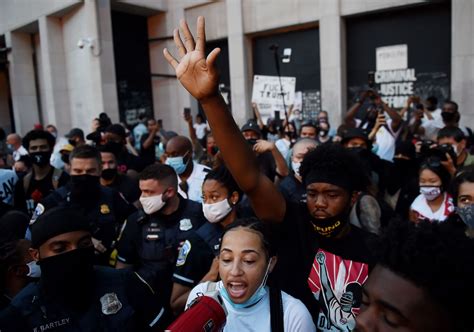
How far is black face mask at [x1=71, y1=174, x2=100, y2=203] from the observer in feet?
12.2

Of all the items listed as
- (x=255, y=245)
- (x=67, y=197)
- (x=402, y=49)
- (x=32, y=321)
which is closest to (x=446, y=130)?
(x=255, y=245)

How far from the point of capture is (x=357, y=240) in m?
2.15

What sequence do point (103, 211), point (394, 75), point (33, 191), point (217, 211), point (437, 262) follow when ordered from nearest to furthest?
point (437, 262)
point (217, 211)
point (103, 211)
point (33, 191)
point (394, 75)

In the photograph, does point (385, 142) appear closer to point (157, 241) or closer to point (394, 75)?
point (157, 241)

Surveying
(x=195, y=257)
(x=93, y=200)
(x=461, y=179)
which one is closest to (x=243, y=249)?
(x=195, y=257)

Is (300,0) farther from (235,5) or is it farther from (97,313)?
(97,313)

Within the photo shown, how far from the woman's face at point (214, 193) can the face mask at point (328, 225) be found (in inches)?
40.4

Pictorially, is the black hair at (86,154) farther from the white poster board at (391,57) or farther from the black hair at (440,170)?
the white poster board at (391,57)

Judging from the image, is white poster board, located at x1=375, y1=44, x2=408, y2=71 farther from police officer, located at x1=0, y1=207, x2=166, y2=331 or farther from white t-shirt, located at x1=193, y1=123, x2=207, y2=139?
police officer, located at x1=0, y1=207, x2=166, y2=331

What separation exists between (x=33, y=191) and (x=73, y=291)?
2.72m

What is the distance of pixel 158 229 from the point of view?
3.21 meters

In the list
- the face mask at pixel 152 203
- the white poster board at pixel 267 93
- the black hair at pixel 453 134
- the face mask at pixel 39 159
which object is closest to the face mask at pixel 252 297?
the face mask at pixel 152 203

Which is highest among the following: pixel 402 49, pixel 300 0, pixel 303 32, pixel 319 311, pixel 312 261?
pixel 300 0

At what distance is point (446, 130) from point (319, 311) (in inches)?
140
